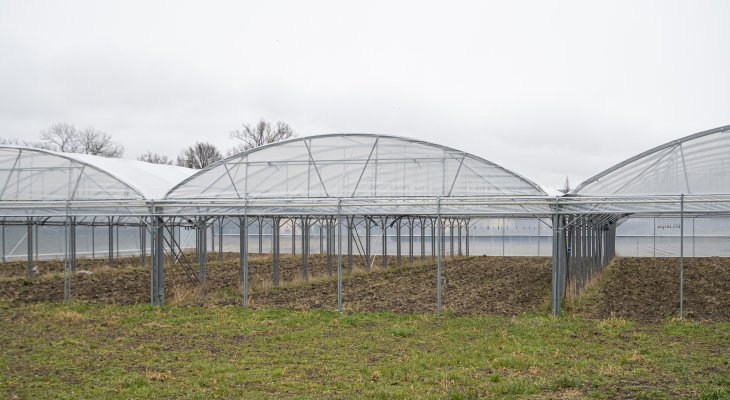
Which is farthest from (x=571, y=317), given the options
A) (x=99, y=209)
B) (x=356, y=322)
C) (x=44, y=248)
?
(x=44, y=248)

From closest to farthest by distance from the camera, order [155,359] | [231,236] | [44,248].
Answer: [155,359]
[44,248]
[231,236]

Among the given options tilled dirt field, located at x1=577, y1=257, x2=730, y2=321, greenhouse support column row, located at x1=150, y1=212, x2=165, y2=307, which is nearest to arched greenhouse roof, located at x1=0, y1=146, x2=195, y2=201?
greenhouse support column row, located at x1=150, y1=212, x2=165, y2=307

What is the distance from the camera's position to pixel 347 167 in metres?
17.8

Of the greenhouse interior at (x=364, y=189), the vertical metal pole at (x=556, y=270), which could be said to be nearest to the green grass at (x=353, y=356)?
the vertical metal pole at (x=556, y=270)

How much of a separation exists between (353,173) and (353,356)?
727cm

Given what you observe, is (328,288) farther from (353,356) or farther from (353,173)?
(353,356)

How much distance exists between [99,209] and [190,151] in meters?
51.4

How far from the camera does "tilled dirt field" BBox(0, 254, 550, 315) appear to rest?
59.3ft

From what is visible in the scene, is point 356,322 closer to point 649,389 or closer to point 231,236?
point 649,389

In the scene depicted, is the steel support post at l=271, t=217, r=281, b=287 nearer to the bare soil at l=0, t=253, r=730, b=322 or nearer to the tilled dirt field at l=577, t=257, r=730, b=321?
the bare soil at l=0, t=253, r=730, b=322

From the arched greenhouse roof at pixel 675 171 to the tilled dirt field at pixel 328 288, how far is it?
346 cm

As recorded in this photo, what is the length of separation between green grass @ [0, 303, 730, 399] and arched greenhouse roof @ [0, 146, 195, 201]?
4.47 m

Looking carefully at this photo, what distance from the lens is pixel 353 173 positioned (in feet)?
58.3

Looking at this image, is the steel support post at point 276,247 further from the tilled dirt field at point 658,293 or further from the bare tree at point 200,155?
the bare tree at point 200,155
